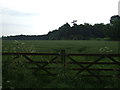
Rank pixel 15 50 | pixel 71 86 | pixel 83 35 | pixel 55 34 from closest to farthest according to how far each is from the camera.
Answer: pixel 71 86, pixel 15 50, pixel 83 35, pixel 55 34

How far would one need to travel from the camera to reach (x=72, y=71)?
10.2 meters

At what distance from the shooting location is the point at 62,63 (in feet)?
33.8

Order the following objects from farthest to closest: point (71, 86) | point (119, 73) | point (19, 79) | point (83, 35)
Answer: point (83, 35) < point (119, 73) < point (19, 79) < point (71, 86)

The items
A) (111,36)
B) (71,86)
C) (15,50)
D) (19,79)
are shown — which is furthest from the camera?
(111,36)

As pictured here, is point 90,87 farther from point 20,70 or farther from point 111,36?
point 111,36

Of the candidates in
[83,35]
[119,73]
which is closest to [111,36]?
[83,35]

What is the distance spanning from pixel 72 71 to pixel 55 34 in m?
145

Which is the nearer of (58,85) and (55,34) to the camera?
(58,85)

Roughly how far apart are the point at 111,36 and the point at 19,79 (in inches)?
4122

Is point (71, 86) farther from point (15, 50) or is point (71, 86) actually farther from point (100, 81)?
point (15, 50)

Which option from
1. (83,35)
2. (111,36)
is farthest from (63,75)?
(83,35)

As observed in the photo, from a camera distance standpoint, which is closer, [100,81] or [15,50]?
[100,81]

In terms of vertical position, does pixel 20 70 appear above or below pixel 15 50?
below

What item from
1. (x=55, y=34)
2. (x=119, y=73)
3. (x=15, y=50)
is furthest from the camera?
(x=55, y=34)
